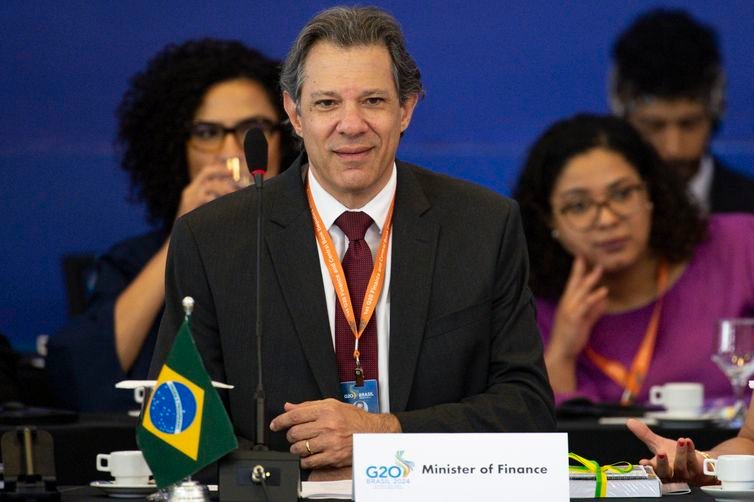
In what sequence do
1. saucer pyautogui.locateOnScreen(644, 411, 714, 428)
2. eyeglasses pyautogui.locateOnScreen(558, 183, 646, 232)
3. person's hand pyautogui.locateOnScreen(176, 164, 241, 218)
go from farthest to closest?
eyeglasses pyautogui.locateOnScreen(558, 183, 646, 232)
person's hand pyautogui.locateOnScreen(176, 164, 241, 218)
saucer pyautogui.locateOnScreen(644, 411, 714, 428)

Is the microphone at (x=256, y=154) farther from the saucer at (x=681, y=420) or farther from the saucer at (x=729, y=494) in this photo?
the saucer at (x=681, y=420)

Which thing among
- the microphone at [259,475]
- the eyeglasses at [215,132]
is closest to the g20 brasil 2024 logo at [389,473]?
the microphone at [259,475]

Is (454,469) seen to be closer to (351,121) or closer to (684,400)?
(351,121)

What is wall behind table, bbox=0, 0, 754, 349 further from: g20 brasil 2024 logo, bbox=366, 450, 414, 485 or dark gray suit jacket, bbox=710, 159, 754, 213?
g20 brasil 2024 logo, bbox=366, 450, 414, 485

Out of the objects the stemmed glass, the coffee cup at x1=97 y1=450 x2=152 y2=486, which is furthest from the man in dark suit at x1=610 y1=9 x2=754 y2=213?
the coffee cup at x1=97 y1=450 x2=152 y2=486

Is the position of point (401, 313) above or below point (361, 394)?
above

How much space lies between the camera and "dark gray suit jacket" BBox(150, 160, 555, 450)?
3.08 metres

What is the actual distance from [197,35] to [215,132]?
2.64 ft

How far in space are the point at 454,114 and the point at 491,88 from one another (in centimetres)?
20

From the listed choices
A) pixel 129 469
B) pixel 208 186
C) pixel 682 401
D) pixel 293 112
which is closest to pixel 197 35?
pixel 208 186

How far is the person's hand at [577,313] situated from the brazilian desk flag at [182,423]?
3.09m

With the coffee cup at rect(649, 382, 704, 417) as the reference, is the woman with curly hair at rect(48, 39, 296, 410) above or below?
above

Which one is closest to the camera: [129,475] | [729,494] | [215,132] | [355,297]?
[729,494]

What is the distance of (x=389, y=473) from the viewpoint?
2414 millimetres
